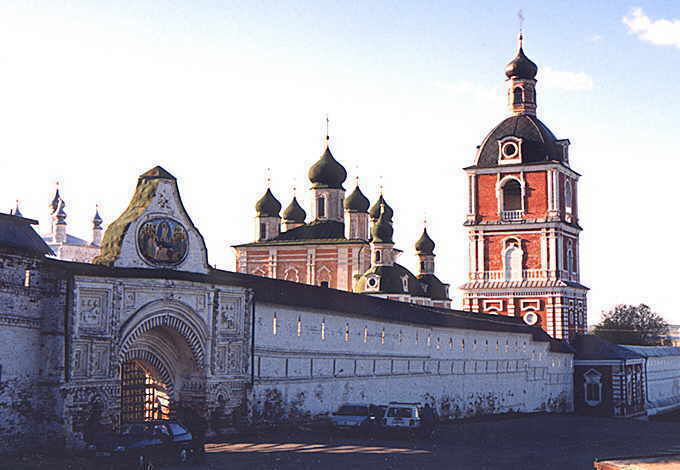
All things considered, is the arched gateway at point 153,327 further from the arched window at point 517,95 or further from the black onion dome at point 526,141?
the arched window at point 517,95

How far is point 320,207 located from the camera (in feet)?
229

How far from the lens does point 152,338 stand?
82.9ft

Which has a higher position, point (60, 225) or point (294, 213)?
point (60, 225)

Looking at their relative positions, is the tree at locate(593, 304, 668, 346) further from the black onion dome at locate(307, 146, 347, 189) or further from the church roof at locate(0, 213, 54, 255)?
the church roof at locate(0, 213, 54, 255)

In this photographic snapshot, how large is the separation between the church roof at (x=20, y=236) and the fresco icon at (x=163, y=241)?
2596mm

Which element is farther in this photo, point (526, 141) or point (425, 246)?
point (425, 246)

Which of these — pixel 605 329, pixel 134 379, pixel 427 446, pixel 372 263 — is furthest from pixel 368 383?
pixel 605 329

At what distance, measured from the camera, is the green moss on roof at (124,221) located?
23734mm

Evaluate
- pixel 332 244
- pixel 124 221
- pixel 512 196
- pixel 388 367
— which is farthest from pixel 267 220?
pixel 124 221

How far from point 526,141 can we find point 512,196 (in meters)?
3.49

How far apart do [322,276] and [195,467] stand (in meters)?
46.9

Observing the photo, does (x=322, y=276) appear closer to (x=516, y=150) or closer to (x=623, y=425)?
(x=516, y=150)

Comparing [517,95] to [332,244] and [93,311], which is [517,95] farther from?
[93,311]

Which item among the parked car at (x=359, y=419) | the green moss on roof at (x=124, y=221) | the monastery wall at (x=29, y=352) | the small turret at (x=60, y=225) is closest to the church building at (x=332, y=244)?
the small turret at (x=60, y=225)
